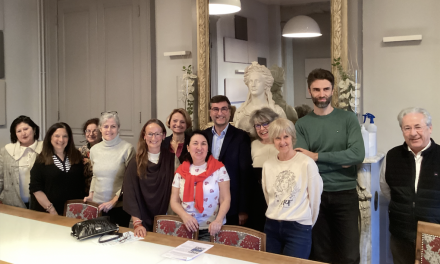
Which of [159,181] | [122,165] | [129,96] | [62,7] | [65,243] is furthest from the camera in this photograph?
[62,7]

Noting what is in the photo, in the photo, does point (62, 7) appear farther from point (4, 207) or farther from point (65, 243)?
point (65, 243)

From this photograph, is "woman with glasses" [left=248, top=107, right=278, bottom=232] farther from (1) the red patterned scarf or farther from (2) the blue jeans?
(2) the blue jeans

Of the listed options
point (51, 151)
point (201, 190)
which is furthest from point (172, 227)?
point (51, 151)

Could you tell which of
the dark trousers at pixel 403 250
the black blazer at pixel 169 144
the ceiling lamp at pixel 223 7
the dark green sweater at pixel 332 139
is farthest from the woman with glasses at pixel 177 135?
the dark trousers at pixel 403 250

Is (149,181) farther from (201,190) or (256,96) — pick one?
(256,96)

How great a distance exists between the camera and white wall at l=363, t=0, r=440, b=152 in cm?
337

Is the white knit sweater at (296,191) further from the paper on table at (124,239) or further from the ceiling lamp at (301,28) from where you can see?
the ceiling lamp at (301,28)

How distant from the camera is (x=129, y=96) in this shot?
16.4ft

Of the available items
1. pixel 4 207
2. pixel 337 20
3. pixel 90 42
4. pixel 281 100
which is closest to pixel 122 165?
pixel 4 207

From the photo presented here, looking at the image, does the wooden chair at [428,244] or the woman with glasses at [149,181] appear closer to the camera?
the wooden chair at [428,244]

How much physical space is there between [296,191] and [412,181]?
0.70 metres

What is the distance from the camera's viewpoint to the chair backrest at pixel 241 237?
232 centimetres

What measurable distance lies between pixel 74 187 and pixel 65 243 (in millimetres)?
1175

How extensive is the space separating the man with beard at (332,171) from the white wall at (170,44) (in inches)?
80.2
